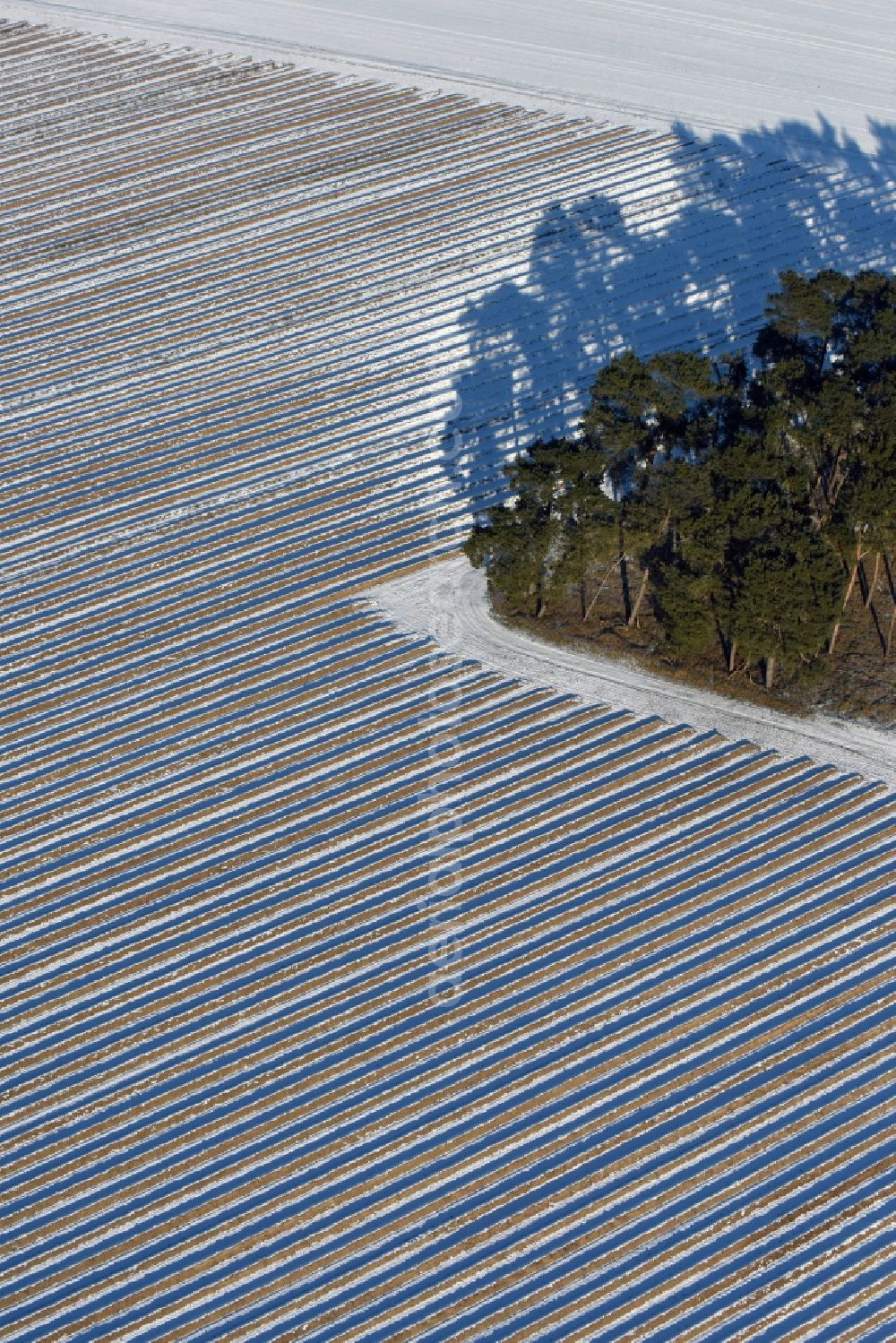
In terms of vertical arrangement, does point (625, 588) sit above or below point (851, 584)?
below

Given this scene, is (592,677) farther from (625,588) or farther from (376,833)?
(376,833)

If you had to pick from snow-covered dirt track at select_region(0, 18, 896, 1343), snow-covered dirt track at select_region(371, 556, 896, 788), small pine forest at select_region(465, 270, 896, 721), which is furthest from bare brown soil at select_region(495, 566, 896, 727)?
snow-covered dirt track at select_region(0, 18, 896, 1343)

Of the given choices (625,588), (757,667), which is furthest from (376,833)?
(757,667)

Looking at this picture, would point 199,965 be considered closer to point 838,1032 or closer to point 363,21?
point 838,1032

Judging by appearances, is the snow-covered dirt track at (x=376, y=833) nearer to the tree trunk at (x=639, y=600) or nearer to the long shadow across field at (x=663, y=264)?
the long shadow across field at (x=663, y=264)

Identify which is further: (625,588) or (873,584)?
(625,588)

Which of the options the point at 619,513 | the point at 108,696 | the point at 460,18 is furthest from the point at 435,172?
the point at 108,696

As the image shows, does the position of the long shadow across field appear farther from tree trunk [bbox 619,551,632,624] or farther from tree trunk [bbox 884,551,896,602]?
tree trunk [bbox 884,551,896,602]
